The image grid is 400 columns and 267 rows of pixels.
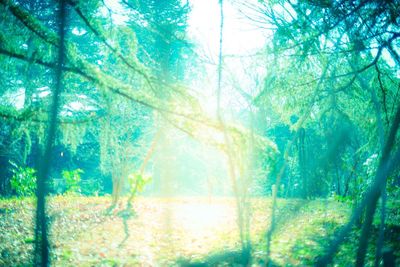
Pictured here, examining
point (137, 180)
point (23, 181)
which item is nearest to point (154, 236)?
point (137, 180)

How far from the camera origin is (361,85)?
4230 millimetres

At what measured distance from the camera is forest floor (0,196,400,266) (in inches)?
183

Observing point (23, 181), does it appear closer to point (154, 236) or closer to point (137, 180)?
point (137, 180)

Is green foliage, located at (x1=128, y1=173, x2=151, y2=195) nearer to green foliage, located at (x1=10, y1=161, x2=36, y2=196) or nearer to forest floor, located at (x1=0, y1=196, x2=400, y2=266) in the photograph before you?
forest floor, located at (x1=0, y1=196, x2=400, y2=266)

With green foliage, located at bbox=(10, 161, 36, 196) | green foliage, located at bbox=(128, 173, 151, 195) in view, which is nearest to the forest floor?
green foliage, located at bbox=(128, 173, 151, 195)

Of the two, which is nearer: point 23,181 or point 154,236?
point 154,236

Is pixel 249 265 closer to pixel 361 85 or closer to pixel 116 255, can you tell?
pixel 116 255

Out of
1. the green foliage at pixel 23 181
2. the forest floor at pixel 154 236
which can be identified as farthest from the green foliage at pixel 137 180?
the green foliage at pixel 23 181

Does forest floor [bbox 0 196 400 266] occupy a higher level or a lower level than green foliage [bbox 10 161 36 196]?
lower

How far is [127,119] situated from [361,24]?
6936 millimetres

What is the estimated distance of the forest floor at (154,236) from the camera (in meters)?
4.66

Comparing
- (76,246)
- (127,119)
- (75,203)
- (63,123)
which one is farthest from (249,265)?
(75,203)

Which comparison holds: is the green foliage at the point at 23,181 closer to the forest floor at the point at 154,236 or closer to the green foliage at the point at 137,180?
the forest floor at the point at 154,236

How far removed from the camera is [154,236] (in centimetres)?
636
